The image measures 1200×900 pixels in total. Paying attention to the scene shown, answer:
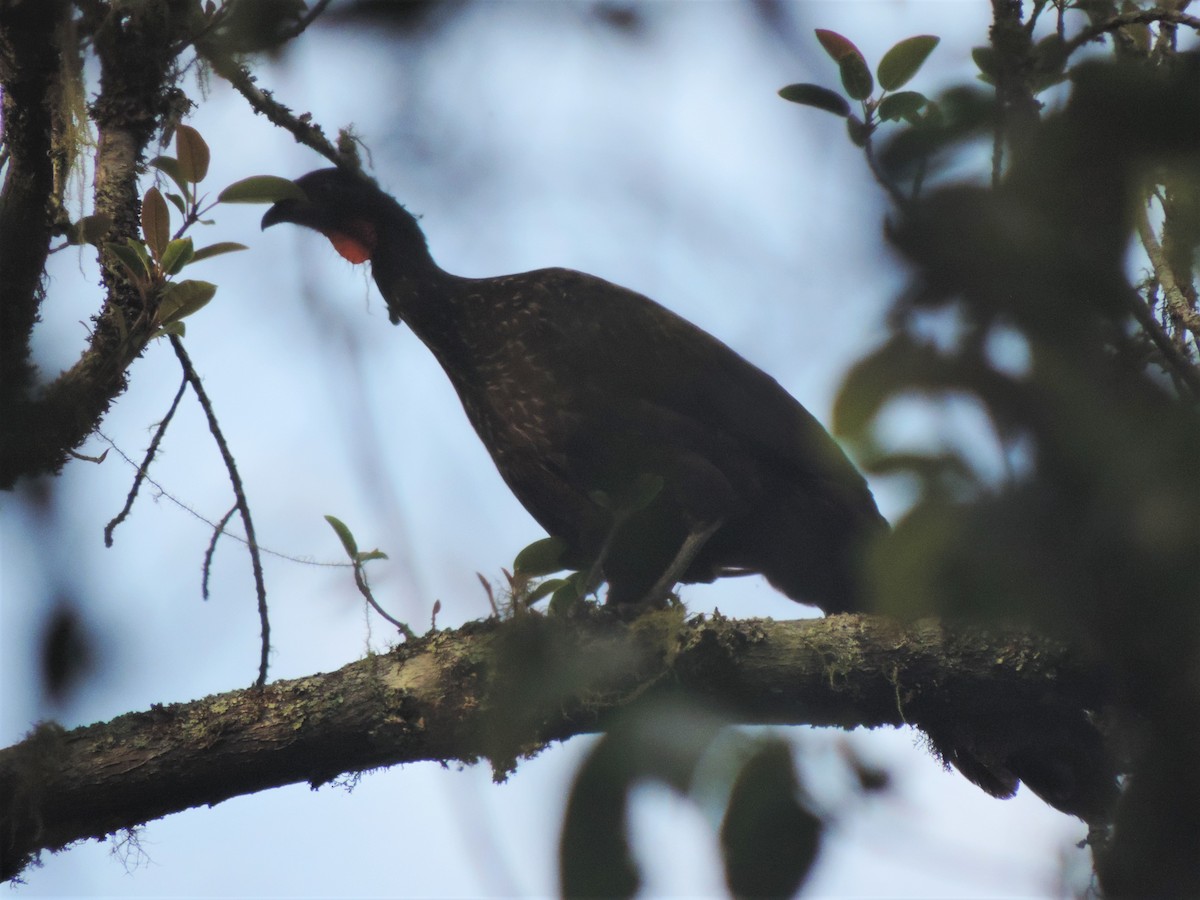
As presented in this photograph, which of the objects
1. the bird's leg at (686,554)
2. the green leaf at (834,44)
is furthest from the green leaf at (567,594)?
the green leaf at (834,44)

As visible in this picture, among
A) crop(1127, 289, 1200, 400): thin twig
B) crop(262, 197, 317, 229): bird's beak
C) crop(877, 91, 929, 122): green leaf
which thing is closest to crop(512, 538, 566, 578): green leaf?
crop(262, 197, 317, 229): bird's beak

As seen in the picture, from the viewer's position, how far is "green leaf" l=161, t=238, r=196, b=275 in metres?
2.42

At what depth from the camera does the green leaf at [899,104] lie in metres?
0.96

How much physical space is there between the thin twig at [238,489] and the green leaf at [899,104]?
2031mm

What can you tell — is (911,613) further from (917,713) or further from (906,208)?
(917,713)

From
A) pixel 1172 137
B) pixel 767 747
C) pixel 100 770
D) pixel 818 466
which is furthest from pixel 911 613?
pixel 818 466

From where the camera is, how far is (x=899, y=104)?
981 mm

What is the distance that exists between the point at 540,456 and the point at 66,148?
1.47 m

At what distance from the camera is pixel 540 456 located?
11.1ft

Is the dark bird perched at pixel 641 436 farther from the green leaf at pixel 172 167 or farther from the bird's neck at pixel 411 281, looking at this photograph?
the green leaf at pixel 172 167

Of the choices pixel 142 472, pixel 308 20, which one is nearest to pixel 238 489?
pixel 142 472

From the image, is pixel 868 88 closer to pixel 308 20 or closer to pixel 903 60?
pixel 903 60

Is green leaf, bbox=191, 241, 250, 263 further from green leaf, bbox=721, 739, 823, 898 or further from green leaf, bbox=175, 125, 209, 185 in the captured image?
green leaf, bbox=721, 739, 823, 898

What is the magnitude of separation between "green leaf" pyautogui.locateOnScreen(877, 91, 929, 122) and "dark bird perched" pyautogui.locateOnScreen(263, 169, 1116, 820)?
219 centimetres
